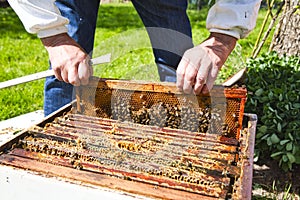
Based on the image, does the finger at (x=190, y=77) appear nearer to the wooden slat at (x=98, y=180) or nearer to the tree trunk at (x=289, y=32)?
the wooden slat at (x=98, y=180)

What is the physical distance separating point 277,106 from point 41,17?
1372 mm

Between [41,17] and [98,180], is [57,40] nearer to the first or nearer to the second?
[41,17]

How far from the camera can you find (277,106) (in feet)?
7.15

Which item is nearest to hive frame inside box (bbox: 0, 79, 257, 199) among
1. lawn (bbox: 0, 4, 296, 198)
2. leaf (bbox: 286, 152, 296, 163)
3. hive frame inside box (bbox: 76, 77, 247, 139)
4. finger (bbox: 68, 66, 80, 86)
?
hive frame inside box (bbox: 76, 77, 247, 139)

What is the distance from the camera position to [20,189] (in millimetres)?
1156

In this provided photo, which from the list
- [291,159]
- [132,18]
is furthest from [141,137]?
[132,18]

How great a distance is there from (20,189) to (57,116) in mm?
483

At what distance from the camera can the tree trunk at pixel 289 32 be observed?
258 cm

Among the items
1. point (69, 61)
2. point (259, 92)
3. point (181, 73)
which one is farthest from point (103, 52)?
point (181, 73)

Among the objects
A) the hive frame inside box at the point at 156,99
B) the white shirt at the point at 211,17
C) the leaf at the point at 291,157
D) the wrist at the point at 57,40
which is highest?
the white shirt at the point at 211,17

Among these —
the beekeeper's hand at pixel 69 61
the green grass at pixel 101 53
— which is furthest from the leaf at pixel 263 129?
the beekeeper's hand at pixel 69 61

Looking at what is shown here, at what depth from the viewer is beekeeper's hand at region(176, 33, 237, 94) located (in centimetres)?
139

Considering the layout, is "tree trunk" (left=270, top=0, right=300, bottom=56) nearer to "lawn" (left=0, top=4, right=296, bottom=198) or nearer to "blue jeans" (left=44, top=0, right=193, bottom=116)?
"lawn" (left=0, top=4, right=296, bottom=198)

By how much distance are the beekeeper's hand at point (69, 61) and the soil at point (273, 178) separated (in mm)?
1246
